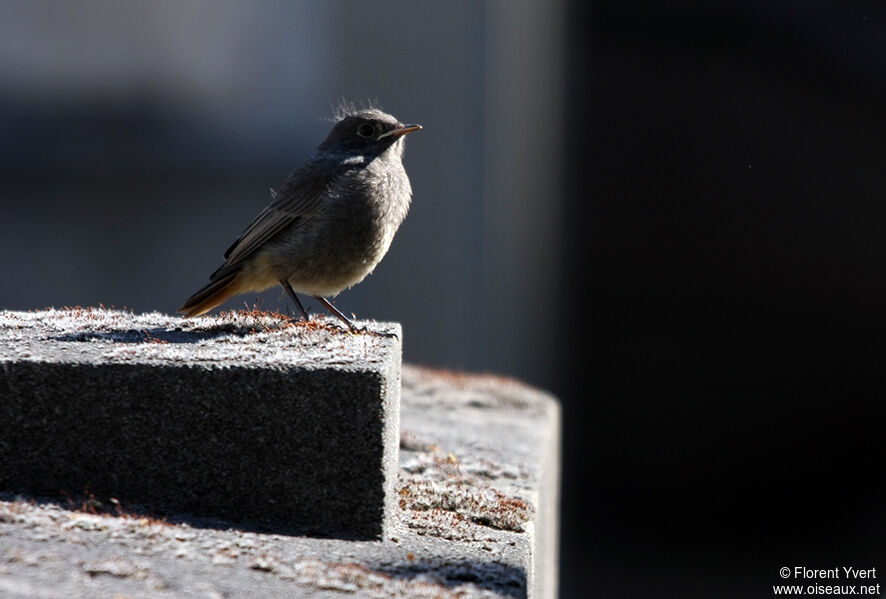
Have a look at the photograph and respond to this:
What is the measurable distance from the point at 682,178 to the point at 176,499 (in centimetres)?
886

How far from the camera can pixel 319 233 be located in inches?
187

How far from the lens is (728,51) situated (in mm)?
11164

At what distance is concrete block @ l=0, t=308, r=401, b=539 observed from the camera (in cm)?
306

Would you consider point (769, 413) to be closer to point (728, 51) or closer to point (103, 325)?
point (728, 51)

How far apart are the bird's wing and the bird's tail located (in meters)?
0.05

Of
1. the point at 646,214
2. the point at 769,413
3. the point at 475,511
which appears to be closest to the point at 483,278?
the point at 646,214

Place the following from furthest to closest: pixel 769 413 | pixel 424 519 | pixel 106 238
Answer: pixel 106 238, pixel 769 413, pixel 424 519

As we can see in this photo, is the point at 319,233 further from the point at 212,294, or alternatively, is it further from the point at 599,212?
the point at 599,212

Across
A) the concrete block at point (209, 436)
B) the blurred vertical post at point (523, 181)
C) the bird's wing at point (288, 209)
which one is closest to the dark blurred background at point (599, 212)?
the blurred vertical post at point (523, 181)

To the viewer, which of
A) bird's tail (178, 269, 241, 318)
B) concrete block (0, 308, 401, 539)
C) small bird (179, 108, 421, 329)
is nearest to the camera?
concrete block (0, 308, 401, 539)

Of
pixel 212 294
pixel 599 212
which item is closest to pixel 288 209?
pixel 212 294

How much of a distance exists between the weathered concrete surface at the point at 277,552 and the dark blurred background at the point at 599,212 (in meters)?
7.09

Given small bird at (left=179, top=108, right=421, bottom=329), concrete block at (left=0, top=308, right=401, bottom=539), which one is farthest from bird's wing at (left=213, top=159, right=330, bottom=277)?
concrete block at (left=0, top=308, right=401, bottom=539)

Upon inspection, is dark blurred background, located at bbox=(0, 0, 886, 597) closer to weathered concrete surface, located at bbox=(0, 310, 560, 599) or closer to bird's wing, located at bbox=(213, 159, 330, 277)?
bird's wing, located at bbox=(213, 159, 330, 277)
